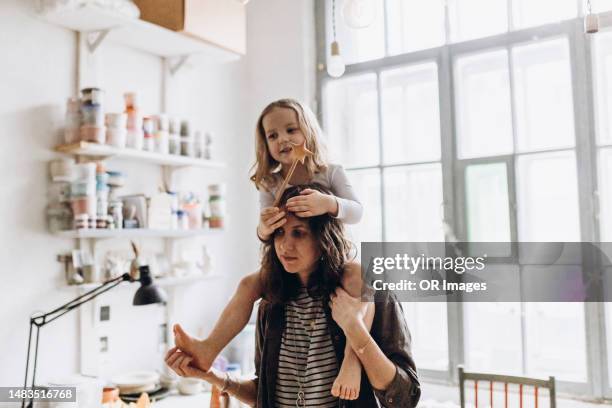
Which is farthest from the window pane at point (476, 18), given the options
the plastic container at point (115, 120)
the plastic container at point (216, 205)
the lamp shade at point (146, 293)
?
the lamp shade at point (146, 293)

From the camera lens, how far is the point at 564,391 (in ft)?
7.97

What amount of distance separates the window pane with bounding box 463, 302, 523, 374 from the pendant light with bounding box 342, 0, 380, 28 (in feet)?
5.40

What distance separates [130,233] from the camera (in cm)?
238

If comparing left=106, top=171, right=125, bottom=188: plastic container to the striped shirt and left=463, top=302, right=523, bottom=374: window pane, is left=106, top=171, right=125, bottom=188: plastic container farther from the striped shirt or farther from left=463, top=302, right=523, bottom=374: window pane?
left=463, top=302, right=523, bottom=374: window pane

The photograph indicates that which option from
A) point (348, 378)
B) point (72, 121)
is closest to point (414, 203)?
point (72, 121)

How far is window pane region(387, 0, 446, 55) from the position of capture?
9.29 ft

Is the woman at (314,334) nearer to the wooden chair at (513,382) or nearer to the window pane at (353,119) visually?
the wooden chair at (513,382)

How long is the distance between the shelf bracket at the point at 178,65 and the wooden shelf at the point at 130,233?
0.87m

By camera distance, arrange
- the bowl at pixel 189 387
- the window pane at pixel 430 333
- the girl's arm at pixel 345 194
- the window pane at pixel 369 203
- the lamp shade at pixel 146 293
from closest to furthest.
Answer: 1. the girl's arm at pixel 345 194
2. the lamp shade at pixel 146 293
3. the bowl at pixel 189 387
4. the window pane at pixel 430 333
5. the window pane at pixel 369 203

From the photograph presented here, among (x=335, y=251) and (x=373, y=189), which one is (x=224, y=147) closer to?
(x=373, y=189)

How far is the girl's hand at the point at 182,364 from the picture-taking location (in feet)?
4.05

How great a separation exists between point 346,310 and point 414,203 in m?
1.79

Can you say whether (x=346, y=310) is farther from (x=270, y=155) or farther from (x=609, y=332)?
(x=609, y=332)

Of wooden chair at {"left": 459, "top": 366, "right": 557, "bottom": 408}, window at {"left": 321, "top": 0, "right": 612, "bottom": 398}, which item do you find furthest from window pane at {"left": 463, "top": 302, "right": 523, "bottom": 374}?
wooden chair at {"left": 459, "top": 366, "right": 557, "bottom": 408}
